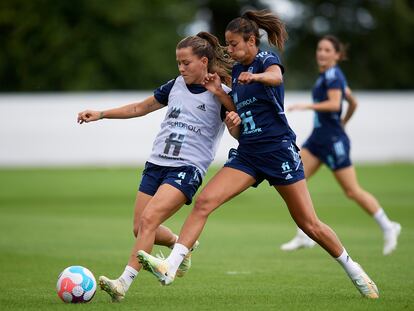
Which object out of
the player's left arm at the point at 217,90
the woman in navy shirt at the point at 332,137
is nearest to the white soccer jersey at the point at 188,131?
the player's left arm at the point at 217,90

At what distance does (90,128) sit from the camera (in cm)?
2925

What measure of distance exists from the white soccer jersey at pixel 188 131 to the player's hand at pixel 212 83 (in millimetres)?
173

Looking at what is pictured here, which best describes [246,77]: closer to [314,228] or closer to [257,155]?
[257,155]

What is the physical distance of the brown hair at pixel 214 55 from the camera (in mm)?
8516

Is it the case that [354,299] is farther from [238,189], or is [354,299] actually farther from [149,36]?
[149,36]

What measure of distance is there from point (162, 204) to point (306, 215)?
Answer: 1.26 metres

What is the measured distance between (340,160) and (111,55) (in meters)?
33.9

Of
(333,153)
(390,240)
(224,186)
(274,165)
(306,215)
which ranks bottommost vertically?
(390,240)

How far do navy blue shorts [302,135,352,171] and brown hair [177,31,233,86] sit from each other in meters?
4.56

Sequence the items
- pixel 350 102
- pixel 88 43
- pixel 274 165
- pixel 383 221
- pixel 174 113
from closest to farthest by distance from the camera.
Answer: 1. pixel 274 165
2. pixel 174 113
3. pixel 383 221
4. pixel 350 102
5. pixel 88 43

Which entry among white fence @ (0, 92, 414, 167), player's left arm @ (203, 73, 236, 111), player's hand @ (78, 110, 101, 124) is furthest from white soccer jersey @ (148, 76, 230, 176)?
white fence @ (0, 92, 414, 167)

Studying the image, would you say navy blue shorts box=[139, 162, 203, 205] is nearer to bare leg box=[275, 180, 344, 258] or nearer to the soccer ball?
bare leg box=[275, 180, 344, 258]

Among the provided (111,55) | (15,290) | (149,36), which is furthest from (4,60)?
(15,290)

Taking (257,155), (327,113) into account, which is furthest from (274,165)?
(327,113)
